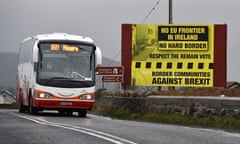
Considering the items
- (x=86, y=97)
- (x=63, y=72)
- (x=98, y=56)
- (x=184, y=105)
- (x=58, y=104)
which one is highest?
(x=98, y=56)

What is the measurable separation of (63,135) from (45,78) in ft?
39.3

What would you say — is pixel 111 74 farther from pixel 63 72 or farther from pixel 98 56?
pixel 63 72

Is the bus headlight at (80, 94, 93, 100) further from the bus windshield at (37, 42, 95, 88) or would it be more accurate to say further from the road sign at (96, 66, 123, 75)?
the road sign at (96, 66, 123, 75)

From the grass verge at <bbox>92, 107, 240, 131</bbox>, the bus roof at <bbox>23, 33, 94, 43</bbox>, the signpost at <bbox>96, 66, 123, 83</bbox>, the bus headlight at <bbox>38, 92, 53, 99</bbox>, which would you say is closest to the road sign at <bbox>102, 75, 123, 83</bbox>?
the signpost at <bbox>96, 66, 123, 83</bbox>

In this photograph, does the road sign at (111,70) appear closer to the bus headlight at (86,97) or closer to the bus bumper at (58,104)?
the bus headlight at (86,97)

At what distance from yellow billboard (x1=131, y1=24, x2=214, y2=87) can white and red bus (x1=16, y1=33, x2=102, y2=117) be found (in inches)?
381

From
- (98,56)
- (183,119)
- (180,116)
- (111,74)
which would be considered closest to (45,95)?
(98,56)

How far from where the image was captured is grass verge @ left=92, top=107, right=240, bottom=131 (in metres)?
19.8

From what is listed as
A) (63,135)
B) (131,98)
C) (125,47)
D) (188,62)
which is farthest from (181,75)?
(63,135)

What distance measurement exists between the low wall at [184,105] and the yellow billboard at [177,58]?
505 cm

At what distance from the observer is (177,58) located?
3725 cm

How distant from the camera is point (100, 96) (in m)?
37.8

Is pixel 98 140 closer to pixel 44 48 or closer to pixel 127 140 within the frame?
pixel 127 140

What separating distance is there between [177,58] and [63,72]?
38.4 ft
